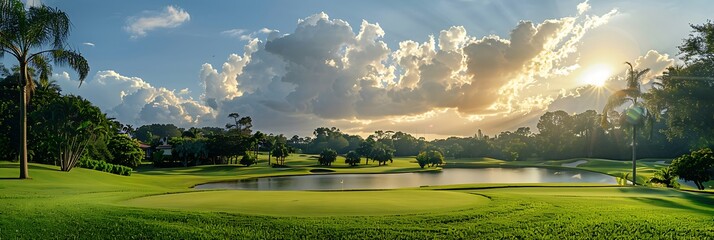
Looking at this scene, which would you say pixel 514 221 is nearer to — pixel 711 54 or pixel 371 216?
pixel 371 216

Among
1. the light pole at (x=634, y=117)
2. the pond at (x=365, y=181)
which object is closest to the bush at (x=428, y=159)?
the pond at (x=365, y=181)

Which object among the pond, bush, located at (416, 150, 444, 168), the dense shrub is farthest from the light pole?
the dense shrub

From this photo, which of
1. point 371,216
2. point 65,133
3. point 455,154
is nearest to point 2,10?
point 65,133

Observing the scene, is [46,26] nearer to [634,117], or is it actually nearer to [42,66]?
[42,66]

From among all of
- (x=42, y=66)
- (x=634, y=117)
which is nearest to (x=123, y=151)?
(x=42, y=66)

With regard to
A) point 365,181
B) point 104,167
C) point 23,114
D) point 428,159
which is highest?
point 23,114

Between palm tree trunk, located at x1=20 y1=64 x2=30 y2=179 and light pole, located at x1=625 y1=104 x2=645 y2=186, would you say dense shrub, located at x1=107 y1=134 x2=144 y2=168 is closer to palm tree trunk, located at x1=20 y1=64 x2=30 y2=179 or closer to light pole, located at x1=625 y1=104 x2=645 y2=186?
palm tree trunk, located at x1=20 y1=64 x2=30 y2=179

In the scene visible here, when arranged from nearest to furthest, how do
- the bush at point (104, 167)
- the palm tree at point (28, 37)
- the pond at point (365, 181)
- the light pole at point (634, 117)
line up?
the palm tree at point (28, 37), the light pole at point (634, 117), the bush at point (104, 167), the pond at point (365, 181)

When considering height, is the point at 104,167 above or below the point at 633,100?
below

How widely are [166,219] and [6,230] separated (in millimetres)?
4016

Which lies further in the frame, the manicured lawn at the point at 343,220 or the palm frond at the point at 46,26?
the palm frond at the point at 46,26

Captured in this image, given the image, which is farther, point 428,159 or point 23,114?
point 428,159

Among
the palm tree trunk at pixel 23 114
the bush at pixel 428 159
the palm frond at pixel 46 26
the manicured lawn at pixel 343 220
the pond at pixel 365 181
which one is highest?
the palm frond at pixel 46 26

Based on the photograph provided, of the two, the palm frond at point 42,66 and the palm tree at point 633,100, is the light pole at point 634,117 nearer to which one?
the palm tree at point 633,100
